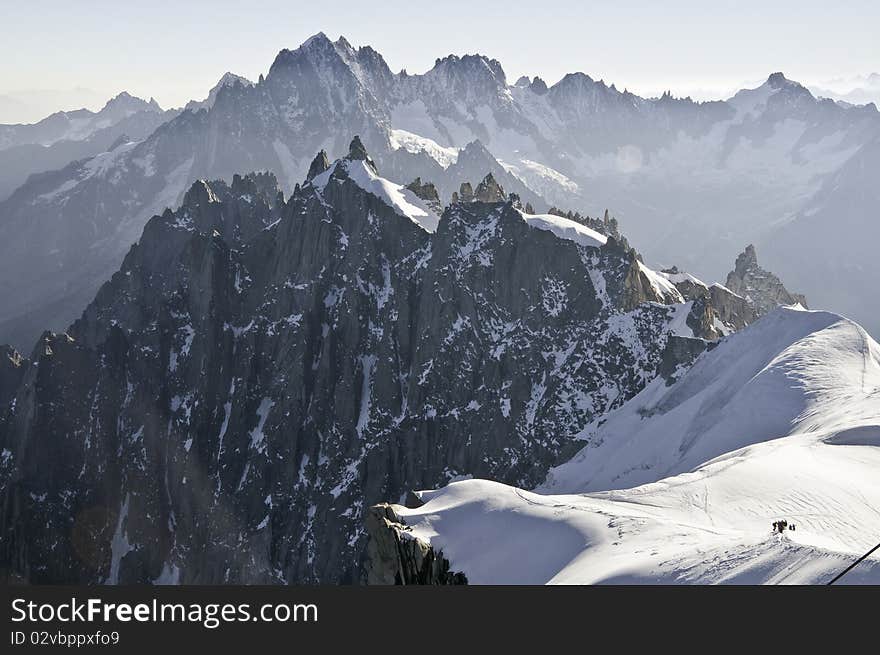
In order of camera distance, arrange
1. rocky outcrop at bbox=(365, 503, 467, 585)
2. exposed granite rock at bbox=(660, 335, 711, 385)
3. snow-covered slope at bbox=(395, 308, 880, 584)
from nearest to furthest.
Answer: snow-covered slope at bbox=(395, 308, 880, 584) < rocky outcrop at bbox=(365, 503, 467, 585) < exposed granite rock at bbox=(660, 335, 711, 385)

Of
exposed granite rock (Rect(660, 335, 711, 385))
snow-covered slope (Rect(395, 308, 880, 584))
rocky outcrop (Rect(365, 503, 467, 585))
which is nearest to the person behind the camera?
snow-covered slope (Rect(395, 308, 880, 584))

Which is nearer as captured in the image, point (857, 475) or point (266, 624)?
point (266, 624)

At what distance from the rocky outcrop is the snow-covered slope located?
225cm

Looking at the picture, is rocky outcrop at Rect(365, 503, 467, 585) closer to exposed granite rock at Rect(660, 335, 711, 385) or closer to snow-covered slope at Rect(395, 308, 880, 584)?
snow-covered slope at Rect(395, 308, 880, 584)

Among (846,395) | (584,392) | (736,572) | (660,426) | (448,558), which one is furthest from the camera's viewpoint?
(584,392)

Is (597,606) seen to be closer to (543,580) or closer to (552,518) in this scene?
(543,580)

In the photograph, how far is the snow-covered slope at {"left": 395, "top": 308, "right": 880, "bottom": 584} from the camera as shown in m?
63.7

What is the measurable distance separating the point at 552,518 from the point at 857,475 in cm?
3005

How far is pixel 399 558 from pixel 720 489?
33.3 m

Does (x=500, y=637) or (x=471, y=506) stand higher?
(x=471, y=506)

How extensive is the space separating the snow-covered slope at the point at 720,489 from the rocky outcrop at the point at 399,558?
7.39 feet

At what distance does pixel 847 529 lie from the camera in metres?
71.2

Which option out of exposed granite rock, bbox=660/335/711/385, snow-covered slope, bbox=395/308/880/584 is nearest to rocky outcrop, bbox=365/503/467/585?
snow-covered slope, bbox=395/308/880/584

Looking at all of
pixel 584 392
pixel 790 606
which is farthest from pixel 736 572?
pixel 584 392
